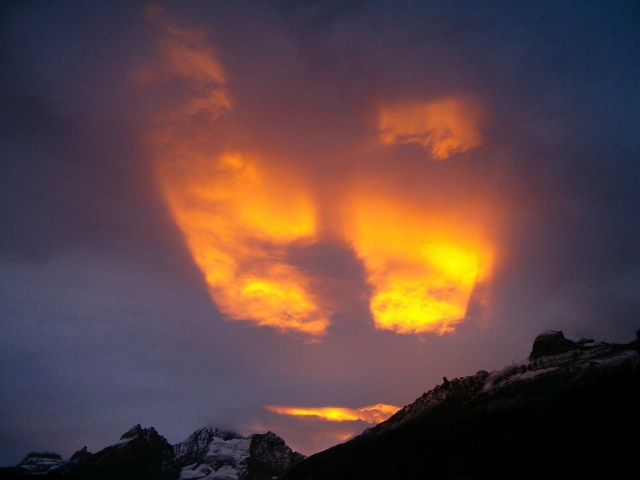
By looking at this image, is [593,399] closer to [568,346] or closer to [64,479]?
[568,346]

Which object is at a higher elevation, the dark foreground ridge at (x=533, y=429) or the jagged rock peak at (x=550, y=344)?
the jagged rock peak at (x=550, y=344)

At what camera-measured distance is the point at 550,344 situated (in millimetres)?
178250

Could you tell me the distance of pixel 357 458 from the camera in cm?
16600

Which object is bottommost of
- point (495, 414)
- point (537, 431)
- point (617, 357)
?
point (537, 431)

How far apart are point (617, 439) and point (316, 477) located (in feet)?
342

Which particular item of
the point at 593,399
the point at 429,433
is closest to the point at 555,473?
the point at 593,399

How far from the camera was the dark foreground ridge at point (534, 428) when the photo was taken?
103875 mm

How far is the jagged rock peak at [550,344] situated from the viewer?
173m

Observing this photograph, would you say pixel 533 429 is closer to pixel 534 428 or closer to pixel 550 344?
→ pixel 534 428

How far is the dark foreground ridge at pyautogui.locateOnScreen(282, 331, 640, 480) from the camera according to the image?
341ft

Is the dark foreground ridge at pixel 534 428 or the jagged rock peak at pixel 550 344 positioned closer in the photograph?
the dark foreground ridge at pixel 534 428

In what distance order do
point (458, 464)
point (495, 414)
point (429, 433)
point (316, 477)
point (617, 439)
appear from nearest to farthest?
point (617, 439), point (458, 464), point (495, 414), point (429, 433), point (316, 477)

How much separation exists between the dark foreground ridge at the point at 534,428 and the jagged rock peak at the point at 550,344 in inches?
14.9

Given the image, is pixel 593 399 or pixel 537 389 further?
pixel 537 389
